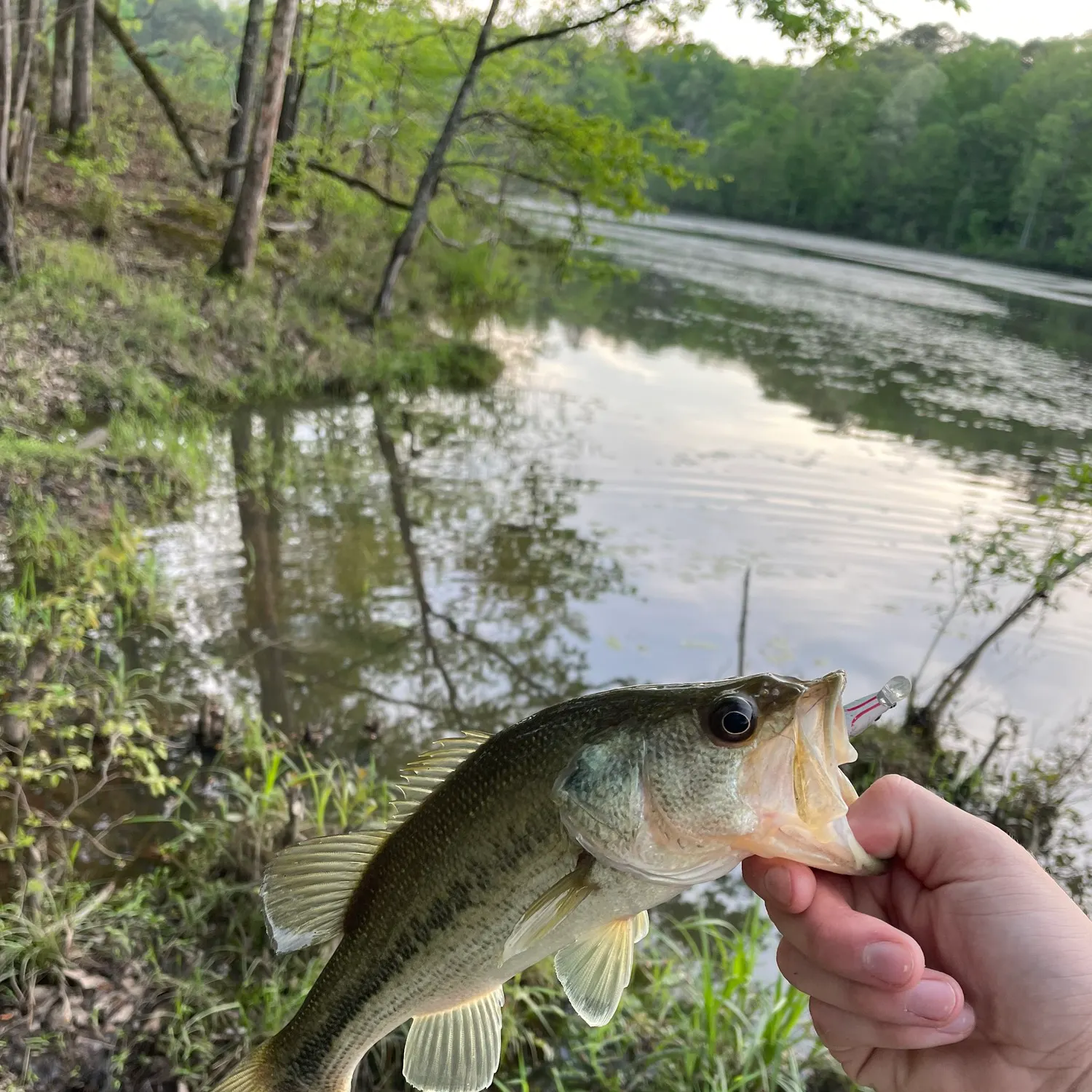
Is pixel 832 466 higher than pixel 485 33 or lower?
lower

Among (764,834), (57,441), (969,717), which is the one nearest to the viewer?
(764,834)

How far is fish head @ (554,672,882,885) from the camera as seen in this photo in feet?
4.55

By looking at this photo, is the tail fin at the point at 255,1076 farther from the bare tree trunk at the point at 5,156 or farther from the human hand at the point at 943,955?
the bare tree trunk at the point at 5,156

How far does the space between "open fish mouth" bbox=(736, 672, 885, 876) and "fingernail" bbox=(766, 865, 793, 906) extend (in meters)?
0.28

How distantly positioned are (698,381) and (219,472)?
1057 centimetres

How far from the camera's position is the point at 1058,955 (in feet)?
5.24

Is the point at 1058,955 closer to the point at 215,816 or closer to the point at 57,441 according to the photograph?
the point at 215,816

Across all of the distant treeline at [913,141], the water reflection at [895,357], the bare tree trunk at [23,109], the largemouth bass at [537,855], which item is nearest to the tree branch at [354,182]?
the bare tree trunk at [23,109]

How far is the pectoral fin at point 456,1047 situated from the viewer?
1.72 metres

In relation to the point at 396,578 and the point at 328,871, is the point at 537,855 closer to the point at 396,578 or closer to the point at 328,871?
the point at 328,871

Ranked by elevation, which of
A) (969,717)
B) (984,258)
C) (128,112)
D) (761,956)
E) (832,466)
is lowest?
(761,956)

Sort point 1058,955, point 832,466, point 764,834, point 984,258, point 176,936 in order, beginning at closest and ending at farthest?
point 764,834
point 1058,955
point 176,936
point 832,466
point 984,258

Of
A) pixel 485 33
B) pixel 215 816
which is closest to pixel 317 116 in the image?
pixel 485 33

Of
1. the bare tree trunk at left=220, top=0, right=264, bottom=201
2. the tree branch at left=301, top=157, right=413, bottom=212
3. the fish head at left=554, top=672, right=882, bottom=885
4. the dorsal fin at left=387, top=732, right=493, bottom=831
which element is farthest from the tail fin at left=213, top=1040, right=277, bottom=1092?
the tree branch at left=301, top=157, right=413, bottom=212
